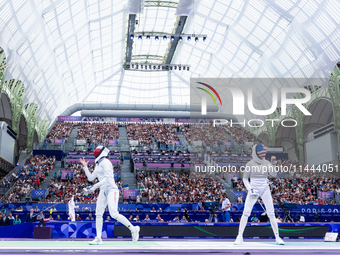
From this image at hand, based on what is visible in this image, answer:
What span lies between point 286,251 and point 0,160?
36.3 meters

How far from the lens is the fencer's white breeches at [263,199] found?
8977 millimetres

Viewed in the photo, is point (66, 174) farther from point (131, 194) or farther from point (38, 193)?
point (131, 194)

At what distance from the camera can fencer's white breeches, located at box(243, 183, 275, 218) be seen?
353 inches

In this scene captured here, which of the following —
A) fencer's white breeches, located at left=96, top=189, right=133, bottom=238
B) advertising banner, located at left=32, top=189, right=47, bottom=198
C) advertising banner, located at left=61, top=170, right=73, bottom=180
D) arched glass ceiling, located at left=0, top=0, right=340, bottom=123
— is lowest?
fencer's white breeches, located at left=96, top=189, right=133, bottom=238

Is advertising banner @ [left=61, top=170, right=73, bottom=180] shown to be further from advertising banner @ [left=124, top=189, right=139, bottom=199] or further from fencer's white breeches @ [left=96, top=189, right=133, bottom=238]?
fencer's white breeches @ [left=96, top=189, right=133, bottom=238]

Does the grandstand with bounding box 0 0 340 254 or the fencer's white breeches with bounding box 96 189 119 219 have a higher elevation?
the grandstand with bounding box 0 0 340 254

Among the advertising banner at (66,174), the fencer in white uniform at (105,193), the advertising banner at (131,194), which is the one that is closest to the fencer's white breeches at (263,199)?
the fencer in white uniform at (105,193)

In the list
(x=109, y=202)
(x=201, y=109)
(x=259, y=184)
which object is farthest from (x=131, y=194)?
(x=259, y=184)

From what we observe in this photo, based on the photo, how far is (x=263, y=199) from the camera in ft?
29.8

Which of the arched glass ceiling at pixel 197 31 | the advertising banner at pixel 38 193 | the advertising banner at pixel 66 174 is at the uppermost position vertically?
the arched glass ceiling at pixel 197 31

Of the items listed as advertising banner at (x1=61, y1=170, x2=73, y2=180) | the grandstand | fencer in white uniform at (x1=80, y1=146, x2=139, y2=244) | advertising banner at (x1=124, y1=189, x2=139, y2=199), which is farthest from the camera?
advertising banner at (x1=61, y1=170, x2=73, y2=180)

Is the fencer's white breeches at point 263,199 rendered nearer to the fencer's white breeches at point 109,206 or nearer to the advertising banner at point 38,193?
the fencer's white breeches at point 109,206

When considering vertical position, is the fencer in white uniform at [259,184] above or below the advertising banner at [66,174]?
below

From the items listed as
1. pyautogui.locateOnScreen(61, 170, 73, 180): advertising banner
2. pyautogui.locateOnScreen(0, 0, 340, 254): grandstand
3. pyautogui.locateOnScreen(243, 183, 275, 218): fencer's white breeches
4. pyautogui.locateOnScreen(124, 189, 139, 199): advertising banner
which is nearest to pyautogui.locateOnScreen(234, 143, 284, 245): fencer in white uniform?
pyautogui.locateOnScreen(243, 183, 275, 218): fencer's white breeches
